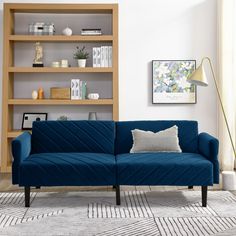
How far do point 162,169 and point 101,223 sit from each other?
85 centimetres

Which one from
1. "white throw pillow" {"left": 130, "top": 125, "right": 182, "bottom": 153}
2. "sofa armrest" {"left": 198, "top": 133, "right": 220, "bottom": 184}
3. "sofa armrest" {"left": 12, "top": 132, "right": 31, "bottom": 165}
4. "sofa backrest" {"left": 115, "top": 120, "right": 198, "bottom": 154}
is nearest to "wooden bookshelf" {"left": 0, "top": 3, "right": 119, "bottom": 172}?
"sofa backrest" {"left": 115, "top": 120, "right": 198, "bottom": 154}

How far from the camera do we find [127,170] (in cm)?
403

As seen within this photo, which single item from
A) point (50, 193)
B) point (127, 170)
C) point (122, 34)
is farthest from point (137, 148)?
point (122, 34)

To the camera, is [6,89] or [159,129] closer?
[159,129]

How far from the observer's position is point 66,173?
13.2 feet

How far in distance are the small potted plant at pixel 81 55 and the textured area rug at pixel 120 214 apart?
2.05 meters

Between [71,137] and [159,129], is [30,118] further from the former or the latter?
[159,129]

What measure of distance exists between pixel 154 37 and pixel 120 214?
3162mm

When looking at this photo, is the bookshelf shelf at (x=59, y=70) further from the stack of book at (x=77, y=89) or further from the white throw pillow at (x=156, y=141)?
the white throw pillow at (x=156, y=141)

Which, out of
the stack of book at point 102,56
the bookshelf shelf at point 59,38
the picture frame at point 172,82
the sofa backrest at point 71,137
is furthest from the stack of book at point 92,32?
the sofa backrest at point 71,137

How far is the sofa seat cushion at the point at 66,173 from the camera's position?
4012 millimetres

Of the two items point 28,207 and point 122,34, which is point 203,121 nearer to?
point 122,34

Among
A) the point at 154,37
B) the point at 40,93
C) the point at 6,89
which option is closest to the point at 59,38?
the point at 40,93

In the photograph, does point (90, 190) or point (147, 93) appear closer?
point (90, 190)
